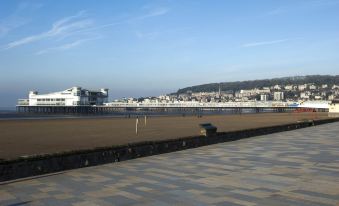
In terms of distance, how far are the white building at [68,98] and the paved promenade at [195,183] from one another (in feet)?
466

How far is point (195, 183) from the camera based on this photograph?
26.0 ft

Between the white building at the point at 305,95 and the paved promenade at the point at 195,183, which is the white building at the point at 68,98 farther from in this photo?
the paved promenade at the point at 195,183

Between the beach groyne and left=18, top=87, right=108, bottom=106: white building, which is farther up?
A: left=18, top=87, right=108, bottom=106: white building

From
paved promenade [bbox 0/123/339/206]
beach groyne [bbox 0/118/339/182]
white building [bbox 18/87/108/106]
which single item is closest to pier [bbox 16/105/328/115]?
white building [bbox 18/87/108/106]

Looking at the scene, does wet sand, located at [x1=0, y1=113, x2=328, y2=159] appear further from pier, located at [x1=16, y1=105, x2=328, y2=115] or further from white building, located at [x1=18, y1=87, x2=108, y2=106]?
white building, located at [x1=18, y1=87, x2=108, y2=106]

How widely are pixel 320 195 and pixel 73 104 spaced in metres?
147

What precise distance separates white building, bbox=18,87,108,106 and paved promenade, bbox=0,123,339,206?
14209 cm

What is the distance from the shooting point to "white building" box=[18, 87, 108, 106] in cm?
15088

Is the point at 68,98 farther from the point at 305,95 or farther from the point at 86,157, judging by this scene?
the point at 86,157

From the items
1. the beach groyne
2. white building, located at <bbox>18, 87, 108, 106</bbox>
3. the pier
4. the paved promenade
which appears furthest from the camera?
white building, located at <bbox>18, 87, 108, 106</bbox>

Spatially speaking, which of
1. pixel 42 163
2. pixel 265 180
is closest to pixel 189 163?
pixel 265 180

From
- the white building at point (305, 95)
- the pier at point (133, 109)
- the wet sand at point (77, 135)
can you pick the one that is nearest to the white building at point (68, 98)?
the pier at point (133, 109)

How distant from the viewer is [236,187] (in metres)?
7.51

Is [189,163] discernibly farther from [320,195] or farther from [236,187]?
[320,195]
